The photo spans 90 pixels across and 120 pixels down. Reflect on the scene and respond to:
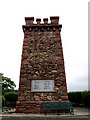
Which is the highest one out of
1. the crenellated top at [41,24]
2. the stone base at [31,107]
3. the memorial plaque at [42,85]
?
the crenellated top at [41,24]

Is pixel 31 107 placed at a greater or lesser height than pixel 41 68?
lesser

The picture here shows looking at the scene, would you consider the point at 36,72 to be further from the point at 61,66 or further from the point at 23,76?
the point at 61,66

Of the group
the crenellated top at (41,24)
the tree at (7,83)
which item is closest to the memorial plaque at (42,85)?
the crenellated top at (41,24)

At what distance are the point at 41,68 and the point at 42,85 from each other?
1234 mm

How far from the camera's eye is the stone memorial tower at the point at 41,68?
7.13m

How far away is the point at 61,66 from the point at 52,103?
2668 millimetres

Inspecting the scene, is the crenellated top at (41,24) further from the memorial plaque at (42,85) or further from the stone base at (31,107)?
the stone base at (31,107)

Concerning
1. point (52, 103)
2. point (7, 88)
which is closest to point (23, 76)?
point (52, 103)

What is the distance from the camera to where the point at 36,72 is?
782 centimetres

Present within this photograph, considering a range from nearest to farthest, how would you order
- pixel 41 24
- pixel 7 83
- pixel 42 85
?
pixel 42 85, pixel 41 24, pixel 7 83

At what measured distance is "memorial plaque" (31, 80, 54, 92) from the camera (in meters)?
7.41

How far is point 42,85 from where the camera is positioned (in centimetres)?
749

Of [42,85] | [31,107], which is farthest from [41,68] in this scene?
[31,107]

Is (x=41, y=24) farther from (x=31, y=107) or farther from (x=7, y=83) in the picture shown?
(x=7, y=83)
